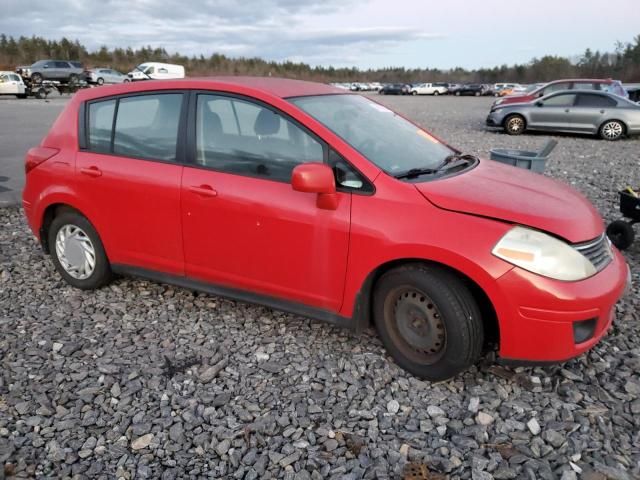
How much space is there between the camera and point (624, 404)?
9.64ft

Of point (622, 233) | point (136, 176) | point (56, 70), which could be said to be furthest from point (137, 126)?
point (56, 70)

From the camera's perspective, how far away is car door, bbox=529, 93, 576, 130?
14836mm

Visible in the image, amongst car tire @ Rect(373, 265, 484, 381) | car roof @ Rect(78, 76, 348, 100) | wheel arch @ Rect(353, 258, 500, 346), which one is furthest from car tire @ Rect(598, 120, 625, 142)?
car tire @ Rect(373, 265, 484, 381)

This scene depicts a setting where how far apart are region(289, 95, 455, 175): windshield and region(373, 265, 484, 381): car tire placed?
681 millimetres

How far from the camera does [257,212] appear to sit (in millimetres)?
3307

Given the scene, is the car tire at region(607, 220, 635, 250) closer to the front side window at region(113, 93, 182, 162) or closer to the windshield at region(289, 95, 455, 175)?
the windshield at region(289, 95, 455, 175)

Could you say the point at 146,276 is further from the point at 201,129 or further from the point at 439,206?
the point at 439,206

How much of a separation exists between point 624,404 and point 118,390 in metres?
2.90

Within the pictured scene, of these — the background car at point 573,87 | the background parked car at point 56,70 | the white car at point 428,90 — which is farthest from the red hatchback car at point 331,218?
the white car at point 428,90

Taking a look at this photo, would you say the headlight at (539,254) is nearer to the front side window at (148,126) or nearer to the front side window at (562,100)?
Answer: the front side window at (148,126)

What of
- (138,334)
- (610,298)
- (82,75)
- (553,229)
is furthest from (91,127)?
(82,75)

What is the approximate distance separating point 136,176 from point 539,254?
8.91ft

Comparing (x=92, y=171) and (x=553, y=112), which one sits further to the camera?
(x=553, y=112)

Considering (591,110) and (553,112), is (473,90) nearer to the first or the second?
(553,112)
